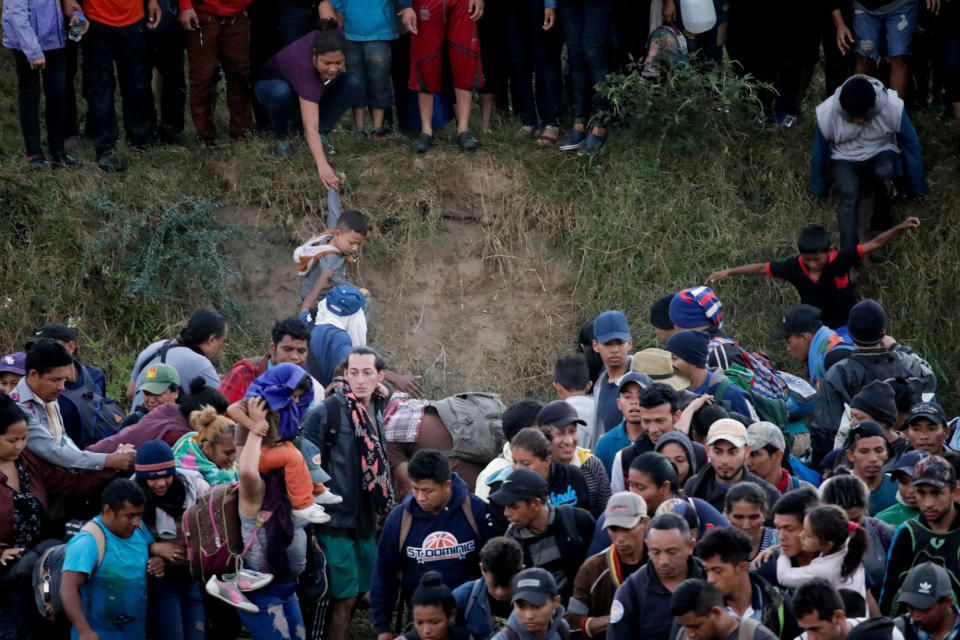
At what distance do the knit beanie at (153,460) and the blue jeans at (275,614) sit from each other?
80cm

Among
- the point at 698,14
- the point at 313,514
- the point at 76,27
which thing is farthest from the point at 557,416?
the point at 76,27

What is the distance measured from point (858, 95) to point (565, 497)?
5.11 meters

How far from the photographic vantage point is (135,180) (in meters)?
12.1

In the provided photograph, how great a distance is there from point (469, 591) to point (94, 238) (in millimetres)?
6422

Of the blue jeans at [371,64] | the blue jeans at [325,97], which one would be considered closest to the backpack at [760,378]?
the blue jeans at [325,97]

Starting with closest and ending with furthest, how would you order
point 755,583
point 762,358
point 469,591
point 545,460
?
1. point 755,583
2. point 469,591
3. point 545,460
4. point 762,358

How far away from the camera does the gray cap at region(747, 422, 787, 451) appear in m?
7.29

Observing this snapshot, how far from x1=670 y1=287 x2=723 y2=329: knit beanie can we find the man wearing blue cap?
52 cm

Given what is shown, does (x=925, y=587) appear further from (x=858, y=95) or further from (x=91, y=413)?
(x=858, y=95)

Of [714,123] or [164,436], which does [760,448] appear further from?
[714,123]

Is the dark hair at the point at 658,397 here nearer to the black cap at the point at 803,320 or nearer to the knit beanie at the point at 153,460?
the black cap at the point at 803,320

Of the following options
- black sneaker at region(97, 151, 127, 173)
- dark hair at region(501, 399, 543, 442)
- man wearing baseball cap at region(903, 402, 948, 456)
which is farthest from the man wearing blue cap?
black sneaker at region(97, 151, 127, 173)

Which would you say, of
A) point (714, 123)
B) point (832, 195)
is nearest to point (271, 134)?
point (714, 123)

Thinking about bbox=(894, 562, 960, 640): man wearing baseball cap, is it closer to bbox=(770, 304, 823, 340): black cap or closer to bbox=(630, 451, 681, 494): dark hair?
bbox=(630, 451, 681, 494): dark hair
